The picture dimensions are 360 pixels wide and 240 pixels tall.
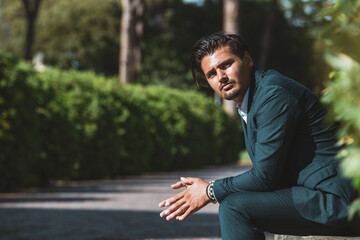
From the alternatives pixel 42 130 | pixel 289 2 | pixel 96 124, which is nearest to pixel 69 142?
pixel 42 130

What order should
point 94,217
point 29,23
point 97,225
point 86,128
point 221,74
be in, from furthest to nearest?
point 29,23
point 86,128
point 94,217
point 97,225
point 221,74

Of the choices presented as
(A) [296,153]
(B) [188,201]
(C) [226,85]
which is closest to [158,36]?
(C) [226,85]

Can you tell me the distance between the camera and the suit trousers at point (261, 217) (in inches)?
126

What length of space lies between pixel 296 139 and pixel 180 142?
1859 centimetres

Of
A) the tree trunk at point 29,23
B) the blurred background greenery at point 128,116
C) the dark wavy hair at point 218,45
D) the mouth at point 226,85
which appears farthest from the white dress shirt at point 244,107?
the tree trunk at point 29,23

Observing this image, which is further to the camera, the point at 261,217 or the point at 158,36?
the point at 158,36

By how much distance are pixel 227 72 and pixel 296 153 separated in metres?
0.57

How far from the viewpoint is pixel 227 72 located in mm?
3496

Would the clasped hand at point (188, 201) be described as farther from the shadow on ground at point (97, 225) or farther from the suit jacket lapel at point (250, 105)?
the shadow on ground at point (97, 225)

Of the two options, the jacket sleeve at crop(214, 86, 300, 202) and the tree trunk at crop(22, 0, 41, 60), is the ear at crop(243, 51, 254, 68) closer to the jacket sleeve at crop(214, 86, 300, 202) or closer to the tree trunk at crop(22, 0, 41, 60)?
the jacket sleeve at crop(214, 86, 300, 202)

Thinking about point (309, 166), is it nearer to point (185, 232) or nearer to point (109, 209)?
point (185, 232)

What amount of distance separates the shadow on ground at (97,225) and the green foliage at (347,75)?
17.4ft

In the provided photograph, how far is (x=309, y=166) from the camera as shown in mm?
3246

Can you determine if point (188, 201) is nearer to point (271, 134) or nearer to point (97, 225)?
point (271, 134)
